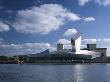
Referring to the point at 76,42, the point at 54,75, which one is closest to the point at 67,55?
the point at 76,42

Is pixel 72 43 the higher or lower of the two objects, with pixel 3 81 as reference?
higher

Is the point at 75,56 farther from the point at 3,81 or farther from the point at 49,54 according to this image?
the point at 3,81

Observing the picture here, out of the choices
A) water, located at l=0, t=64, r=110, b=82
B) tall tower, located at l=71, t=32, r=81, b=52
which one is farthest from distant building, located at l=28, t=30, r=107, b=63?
water, located at l=0, t=64, r=110, b=82

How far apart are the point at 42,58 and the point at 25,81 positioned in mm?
120812

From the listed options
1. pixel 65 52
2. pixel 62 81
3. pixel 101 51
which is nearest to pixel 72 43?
pixel 65 52

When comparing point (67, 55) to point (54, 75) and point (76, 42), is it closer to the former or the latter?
point (76, 42)

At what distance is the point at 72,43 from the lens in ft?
500

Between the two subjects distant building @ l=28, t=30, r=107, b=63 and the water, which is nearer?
the water

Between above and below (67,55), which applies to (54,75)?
below

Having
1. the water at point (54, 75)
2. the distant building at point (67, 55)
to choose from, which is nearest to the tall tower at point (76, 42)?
the distant building at point (67, 55)

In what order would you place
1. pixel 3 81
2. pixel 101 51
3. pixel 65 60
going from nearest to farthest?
pixel 3 81 → pixel 65 60 → pixel 101 51

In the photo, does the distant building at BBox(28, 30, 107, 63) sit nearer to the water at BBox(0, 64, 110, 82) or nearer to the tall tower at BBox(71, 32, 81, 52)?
the tall tower at BBox(71, 32, 81, 52)

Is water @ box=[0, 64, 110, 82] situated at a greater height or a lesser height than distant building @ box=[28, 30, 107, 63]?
lesser

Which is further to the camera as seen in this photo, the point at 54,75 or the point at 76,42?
the point at 76,42
